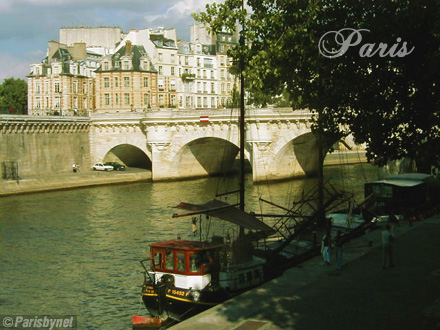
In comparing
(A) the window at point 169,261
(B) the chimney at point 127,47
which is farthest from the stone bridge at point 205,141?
(A) the window at point 169,261

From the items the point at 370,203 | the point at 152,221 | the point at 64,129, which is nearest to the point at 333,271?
the point at 370,203

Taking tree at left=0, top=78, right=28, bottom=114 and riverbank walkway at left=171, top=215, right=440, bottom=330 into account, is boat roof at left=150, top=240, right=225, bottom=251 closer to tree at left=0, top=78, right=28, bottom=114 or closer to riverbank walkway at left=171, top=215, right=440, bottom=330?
riverbank walkway at left=171, top=215, right=440, bottom=330

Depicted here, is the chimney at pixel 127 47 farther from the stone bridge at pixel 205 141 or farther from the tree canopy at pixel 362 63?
the tree canopy at pixel 362 63

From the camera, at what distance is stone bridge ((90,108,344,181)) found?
62.2 metres

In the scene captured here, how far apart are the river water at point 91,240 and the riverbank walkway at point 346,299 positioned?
17.2ft

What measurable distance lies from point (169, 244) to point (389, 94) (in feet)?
30.2

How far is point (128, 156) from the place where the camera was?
7700 cm

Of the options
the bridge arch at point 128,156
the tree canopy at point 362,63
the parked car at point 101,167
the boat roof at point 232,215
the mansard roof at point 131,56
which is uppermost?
the mansard roof at point 131,56

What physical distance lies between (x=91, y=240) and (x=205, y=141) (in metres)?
33.4

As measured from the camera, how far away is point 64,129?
7006 centimetres

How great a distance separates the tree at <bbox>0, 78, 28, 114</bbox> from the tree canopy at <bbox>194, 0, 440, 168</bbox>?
93.8 metres

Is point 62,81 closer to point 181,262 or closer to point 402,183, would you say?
point 402,183

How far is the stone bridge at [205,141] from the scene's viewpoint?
62.2m

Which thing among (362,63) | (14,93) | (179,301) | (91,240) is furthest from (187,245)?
(14,93)
